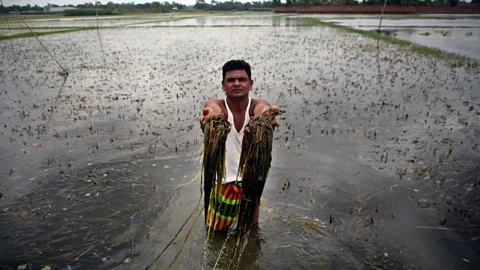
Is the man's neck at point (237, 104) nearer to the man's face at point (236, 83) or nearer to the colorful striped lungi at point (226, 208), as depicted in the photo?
the man's face at point (236, 83)

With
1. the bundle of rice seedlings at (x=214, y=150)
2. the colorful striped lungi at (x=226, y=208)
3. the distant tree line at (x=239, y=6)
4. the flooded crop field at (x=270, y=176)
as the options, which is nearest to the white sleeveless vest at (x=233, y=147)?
the colorful striped lungi at (x=226, y=208)

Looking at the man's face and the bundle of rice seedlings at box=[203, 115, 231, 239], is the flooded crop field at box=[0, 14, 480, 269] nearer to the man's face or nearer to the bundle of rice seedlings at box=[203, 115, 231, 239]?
the bundle of rice seedlings at box=[203, 115, 231, 239]

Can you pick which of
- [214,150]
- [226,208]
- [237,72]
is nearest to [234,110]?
[237,72]

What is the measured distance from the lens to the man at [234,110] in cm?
306

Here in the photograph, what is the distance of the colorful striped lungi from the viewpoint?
3.29 meters

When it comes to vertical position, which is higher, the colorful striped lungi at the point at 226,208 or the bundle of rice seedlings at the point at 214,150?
the bundle of rice seedlings at the point at 214,150

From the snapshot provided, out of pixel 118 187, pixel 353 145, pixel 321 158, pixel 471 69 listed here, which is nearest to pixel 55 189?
pixel 118 187

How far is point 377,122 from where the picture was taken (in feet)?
24.8

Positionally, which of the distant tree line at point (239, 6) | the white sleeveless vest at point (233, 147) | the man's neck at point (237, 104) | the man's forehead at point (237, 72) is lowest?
the white sleeveless vest at point (233, 147)

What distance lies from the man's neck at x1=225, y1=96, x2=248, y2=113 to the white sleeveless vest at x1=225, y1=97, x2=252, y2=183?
1.6 inches

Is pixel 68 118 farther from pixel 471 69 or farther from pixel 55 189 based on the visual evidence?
pixel 471 69

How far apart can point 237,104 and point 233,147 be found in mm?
452

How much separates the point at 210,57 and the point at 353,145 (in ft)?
41.8

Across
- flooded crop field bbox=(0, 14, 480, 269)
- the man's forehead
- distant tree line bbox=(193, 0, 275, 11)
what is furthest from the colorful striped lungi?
distant tree line bbox=(193, 0, 275, 11)
